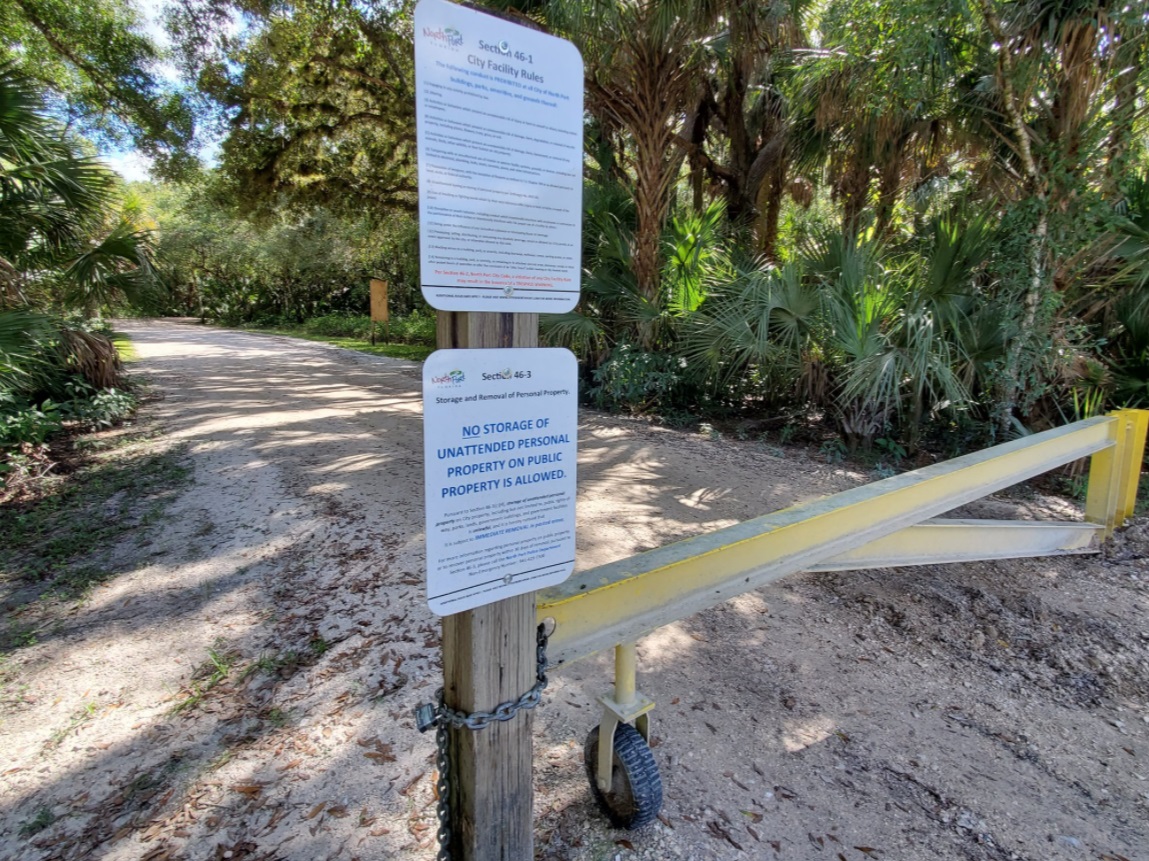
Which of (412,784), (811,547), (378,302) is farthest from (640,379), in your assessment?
(378,302)

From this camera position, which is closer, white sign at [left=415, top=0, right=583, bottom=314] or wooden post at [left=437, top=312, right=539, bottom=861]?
white sign at [left=415, top=0, right=583, bottom=314]

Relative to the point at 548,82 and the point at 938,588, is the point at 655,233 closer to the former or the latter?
the point at 938,588

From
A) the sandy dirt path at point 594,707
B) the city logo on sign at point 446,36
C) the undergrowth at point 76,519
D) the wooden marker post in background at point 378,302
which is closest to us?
the city logo on sign at point 446,36

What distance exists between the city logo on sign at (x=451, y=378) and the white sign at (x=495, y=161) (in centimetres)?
13

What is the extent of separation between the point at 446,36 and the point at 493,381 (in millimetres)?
676

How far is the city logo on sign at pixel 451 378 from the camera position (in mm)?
1290

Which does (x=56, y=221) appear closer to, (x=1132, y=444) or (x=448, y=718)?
(x=448, y=718)

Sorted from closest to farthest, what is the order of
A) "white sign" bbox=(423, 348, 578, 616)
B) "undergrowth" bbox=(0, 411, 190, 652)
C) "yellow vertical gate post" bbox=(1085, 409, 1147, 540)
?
"white sign" bbox=(423, 348, 578, 616), "undergrowth" bbox=(0, 411, 190, 652), "yellow vertical gate post" bbox=(1085, 409, 1147, 540)

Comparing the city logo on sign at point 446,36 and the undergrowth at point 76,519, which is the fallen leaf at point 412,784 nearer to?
the city logo on sign at point 446,36

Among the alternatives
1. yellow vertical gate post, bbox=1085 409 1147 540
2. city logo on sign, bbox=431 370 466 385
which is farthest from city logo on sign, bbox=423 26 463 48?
yellow vertical gate post, bbox=1085 409 1147 540

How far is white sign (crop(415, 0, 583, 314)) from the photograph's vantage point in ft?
3.98

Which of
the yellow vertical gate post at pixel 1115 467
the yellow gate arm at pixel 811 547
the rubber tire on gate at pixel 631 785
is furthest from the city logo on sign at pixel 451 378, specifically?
the yellow vertical gate post at pixel 1115 467

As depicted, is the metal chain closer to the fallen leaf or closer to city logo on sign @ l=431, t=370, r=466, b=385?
city logo on sign @ l=431, t=370, r=466, b=385

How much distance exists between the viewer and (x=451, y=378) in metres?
1.31
